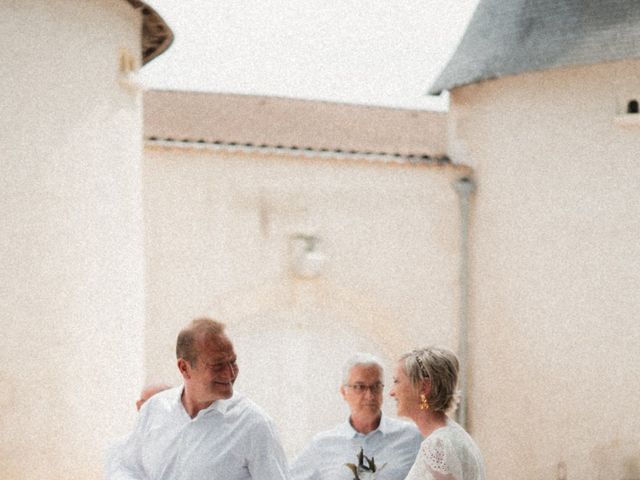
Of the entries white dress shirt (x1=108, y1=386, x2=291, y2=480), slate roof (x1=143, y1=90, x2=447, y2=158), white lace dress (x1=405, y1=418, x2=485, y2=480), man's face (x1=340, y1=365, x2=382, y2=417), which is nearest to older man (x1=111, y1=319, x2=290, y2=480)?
white dress shirt (x1=108, y1=386, x2=291, y2=480)

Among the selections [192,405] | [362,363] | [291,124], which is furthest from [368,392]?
[291,124]

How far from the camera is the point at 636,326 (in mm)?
11680

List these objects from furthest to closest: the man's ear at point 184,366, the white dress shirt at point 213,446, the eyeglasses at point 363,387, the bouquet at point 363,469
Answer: the eyeglasses at point 363,387
the bouquet at point 363,469
the man's ear at point 184,366
the white dress shirt at point 213,446

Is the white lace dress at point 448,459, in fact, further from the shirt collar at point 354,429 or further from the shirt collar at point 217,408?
the shirt collar at point 354,429

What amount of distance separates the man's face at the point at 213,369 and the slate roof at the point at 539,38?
8513 mm

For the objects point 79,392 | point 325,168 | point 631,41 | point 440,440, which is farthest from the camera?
point 325,168

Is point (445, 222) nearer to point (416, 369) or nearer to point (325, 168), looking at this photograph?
point (325, 168)

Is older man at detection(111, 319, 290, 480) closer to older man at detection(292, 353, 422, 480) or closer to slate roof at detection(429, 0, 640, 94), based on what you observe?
older man at detection(292, 353, 422, 480)

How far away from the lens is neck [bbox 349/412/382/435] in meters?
5.38

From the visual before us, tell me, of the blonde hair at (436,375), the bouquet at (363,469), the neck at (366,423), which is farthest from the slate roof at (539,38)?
the blonde hair at (436,375)

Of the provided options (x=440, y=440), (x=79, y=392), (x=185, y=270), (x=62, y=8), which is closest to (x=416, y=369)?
(x=440, y=440)

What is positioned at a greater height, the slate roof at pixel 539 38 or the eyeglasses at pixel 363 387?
the slate roof at pixel 539 38

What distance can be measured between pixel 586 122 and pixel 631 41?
1.02m

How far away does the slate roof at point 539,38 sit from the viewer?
1162 cm
